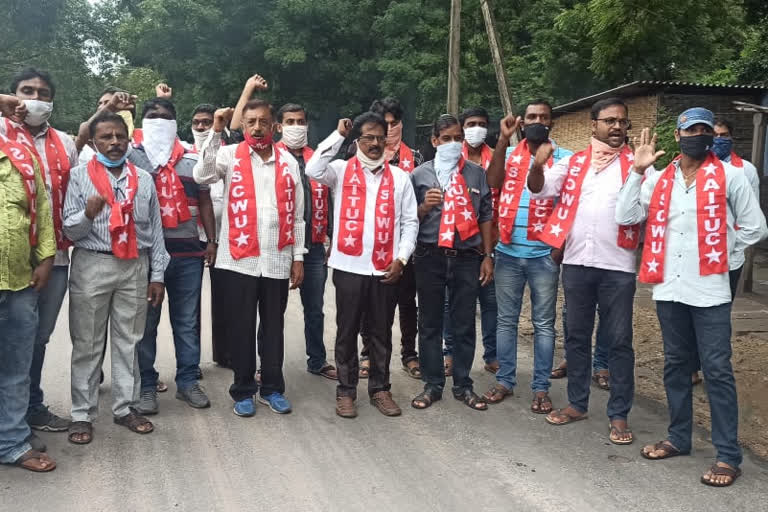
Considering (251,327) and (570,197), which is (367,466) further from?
(570,197)

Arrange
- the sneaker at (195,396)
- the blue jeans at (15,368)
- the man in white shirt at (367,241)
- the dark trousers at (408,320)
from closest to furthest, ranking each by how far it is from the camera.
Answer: the blue jeans at (15,368)
the man in white shirt at (367,241)
the sneaker at (195,396)
the dark trousers at (408,320)

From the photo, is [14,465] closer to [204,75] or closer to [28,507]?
[28,507]

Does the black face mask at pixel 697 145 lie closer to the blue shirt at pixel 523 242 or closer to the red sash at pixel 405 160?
the blue shirt at pixel 523 242

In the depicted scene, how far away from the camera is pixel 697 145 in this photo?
4.41 metres

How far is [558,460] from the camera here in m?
4.50

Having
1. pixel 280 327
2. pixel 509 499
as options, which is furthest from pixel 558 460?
pixel 280 327

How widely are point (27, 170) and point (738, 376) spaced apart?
18.6ft

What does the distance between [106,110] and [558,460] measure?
3.52 meters

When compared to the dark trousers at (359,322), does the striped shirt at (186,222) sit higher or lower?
higher

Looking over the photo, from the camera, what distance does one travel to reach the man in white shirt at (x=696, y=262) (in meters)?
4.29

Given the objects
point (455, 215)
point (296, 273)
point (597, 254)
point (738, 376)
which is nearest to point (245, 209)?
point (296, 273)

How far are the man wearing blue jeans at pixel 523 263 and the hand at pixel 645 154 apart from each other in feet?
2.89

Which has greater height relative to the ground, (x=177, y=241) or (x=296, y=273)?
(x=177, y=241)

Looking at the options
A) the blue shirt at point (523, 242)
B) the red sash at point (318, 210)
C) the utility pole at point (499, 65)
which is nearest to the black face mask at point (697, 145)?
the blue shirt at point (523, 242)
